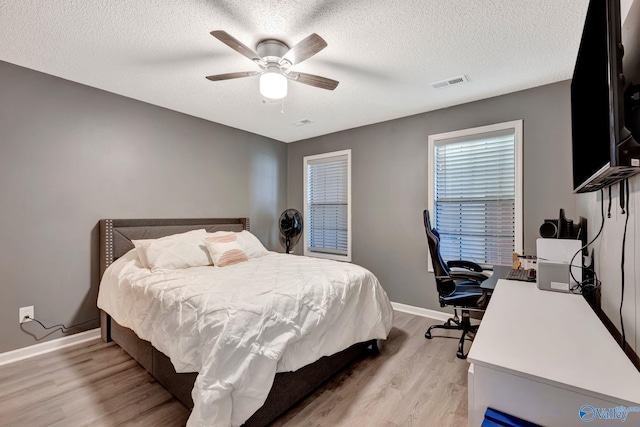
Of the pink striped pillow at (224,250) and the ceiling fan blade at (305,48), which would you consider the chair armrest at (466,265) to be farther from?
the ceiling fan blade at (305,48)

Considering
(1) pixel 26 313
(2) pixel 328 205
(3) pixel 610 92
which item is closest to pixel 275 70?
(3) pixel 610 92

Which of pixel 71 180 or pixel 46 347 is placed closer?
pixel 46 347

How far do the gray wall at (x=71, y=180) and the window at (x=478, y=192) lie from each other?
9.75 ft

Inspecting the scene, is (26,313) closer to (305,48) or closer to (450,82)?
(305,48)

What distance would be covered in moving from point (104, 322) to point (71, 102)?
6.90ft

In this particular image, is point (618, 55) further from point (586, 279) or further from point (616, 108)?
point (586, 279)

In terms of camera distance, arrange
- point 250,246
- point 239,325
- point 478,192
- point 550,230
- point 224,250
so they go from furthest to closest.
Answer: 1. point 250,246
2. point 478,192
3. point 224,250
4. point 550,230
5. point 239,325

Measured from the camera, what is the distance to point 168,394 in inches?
76.2

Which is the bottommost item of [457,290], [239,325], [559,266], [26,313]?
[26,313]

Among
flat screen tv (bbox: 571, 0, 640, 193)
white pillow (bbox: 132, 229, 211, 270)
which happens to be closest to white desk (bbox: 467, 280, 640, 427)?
flat screen tv (bbox: 571, 0, 640, 193)

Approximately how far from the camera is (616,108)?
2.99 ft

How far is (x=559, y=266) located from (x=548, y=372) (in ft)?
3.76

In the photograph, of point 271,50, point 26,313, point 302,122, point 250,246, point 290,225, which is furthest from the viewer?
point 290,225

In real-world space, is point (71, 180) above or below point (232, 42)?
below
